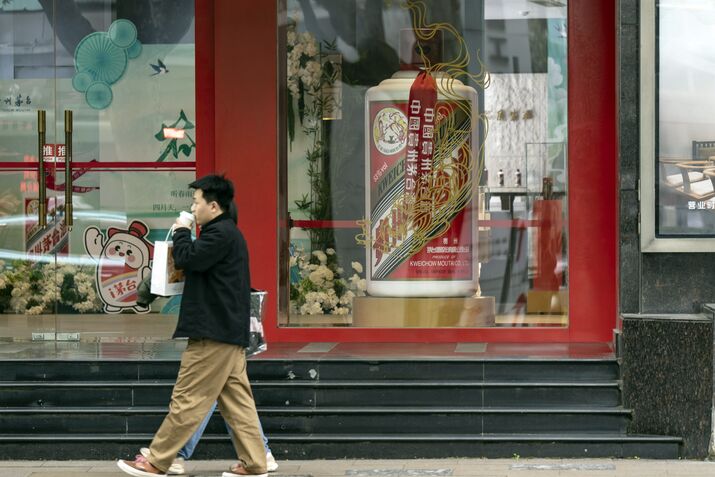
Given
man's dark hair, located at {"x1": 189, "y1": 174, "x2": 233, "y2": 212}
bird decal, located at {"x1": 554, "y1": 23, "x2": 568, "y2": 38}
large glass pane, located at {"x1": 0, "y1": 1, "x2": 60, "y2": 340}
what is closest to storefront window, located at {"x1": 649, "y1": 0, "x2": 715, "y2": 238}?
bird decal, located at {"x1": 554, "y1": 23, "x2": 568, "y2": 38}

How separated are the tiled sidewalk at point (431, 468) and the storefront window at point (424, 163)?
216 cm

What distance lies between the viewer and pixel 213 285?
773cm

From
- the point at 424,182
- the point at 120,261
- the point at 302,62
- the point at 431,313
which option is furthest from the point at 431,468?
the point at 120,261

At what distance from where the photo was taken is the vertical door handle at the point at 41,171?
1086 cm

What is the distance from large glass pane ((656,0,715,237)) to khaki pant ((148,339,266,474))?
320 cm

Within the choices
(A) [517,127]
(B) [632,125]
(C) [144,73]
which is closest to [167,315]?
(C) [144,73]

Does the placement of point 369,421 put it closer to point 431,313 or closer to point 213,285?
point 213,285

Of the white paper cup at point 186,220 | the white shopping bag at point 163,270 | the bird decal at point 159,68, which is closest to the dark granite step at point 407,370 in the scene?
the white shopping bag at point 163,270

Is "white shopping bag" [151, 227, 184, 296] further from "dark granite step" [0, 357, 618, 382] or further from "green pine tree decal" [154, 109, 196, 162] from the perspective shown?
"green pine tree decal" [154, 109, 196, 162]

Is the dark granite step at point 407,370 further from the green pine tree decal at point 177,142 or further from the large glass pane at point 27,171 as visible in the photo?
the green pine tree decal at point 177,142

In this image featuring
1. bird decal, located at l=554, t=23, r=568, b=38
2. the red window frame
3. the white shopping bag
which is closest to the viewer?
the white shopping bag

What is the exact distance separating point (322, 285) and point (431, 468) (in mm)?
2774

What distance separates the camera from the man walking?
766 cm

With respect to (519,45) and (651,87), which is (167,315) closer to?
(519,45)
